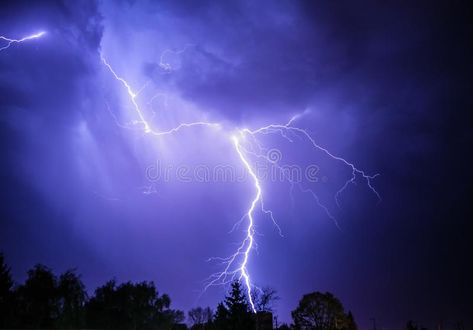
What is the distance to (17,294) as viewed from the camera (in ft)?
89.2

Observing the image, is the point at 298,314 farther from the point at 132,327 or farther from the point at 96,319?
the point at 96,319

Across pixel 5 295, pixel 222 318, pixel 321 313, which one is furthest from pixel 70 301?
pixel 321 313

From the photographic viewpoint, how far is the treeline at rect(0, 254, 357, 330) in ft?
87.2

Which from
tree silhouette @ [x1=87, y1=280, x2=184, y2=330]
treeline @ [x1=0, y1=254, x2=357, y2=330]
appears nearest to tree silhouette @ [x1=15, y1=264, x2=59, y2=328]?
treeline @ [x1=0, y1=254, x2=357, y2=330]

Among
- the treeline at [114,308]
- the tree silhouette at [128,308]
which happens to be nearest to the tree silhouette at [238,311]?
the treeline at [114,308]

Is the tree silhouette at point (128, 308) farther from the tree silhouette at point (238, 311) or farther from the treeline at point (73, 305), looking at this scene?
the tree silhouette at point (238, 311)

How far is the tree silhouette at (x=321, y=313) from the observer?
3603 centimetres

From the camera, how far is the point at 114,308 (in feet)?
122

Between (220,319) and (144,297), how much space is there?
9.20m

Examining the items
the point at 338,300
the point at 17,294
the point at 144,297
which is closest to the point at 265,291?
the point at 338,300

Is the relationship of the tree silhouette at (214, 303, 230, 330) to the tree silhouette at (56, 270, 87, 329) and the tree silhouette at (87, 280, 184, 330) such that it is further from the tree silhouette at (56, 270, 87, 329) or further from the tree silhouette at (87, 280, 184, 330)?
the tree silhouette at (56, 270, 87, 329)

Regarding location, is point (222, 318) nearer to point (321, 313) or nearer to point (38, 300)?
point (321, 313)

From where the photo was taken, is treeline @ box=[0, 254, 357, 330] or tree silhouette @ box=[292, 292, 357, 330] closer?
treeline @ box=[0, 254, 357, 330]

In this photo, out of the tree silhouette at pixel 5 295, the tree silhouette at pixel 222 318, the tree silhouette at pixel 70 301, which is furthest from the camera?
the tree silhouette at pixel 222 318
